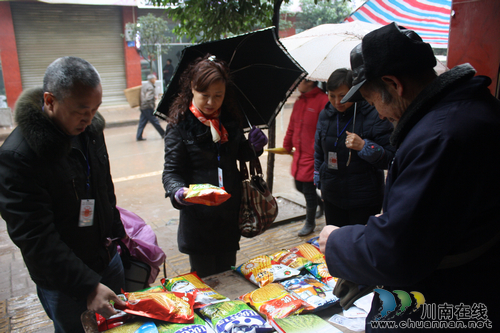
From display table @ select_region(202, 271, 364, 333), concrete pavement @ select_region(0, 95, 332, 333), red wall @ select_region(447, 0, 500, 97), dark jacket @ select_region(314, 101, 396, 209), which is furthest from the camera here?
red wall @ select_region(447, 0, 500, 97)

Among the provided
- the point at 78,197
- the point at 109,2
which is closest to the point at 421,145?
the point at 78,197

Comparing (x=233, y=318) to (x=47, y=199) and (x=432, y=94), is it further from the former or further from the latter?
(x=432, y=94)

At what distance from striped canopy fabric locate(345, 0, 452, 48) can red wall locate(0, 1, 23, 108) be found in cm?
1191

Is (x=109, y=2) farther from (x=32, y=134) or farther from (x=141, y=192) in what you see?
(x=32, y=134)

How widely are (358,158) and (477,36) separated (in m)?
1.97

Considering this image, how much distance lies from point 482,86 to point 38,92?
1.77m

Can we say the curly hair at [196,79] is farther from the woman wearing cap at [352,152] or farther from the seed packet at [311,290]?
the seed packet at [311,290]

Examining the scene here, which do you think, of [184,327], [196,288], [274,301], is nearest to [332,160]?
[274,301]

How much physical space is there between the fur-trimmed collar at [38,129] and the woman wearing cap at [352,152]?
2004 millimetres

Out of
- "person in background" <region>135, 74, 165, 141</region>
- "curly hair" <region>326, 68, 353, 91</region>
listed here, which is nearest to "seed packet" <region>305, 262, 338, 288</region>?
"curly hair" <region>326, 68, 353, 91</region>

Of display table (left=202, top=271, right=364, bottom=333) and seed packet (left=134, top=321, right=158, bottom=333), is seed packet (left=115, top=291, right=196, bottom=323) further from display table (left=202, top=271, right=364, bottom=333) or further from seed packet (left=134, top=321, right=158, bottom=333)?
display table (left=202, top=271, right=364, bottom=333)

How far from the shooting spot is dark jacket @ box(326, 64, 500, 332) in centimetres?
105

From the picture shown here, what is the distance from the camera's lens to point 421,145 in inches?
42.6

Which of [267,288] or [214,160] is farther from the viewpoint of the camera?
[214,160]
